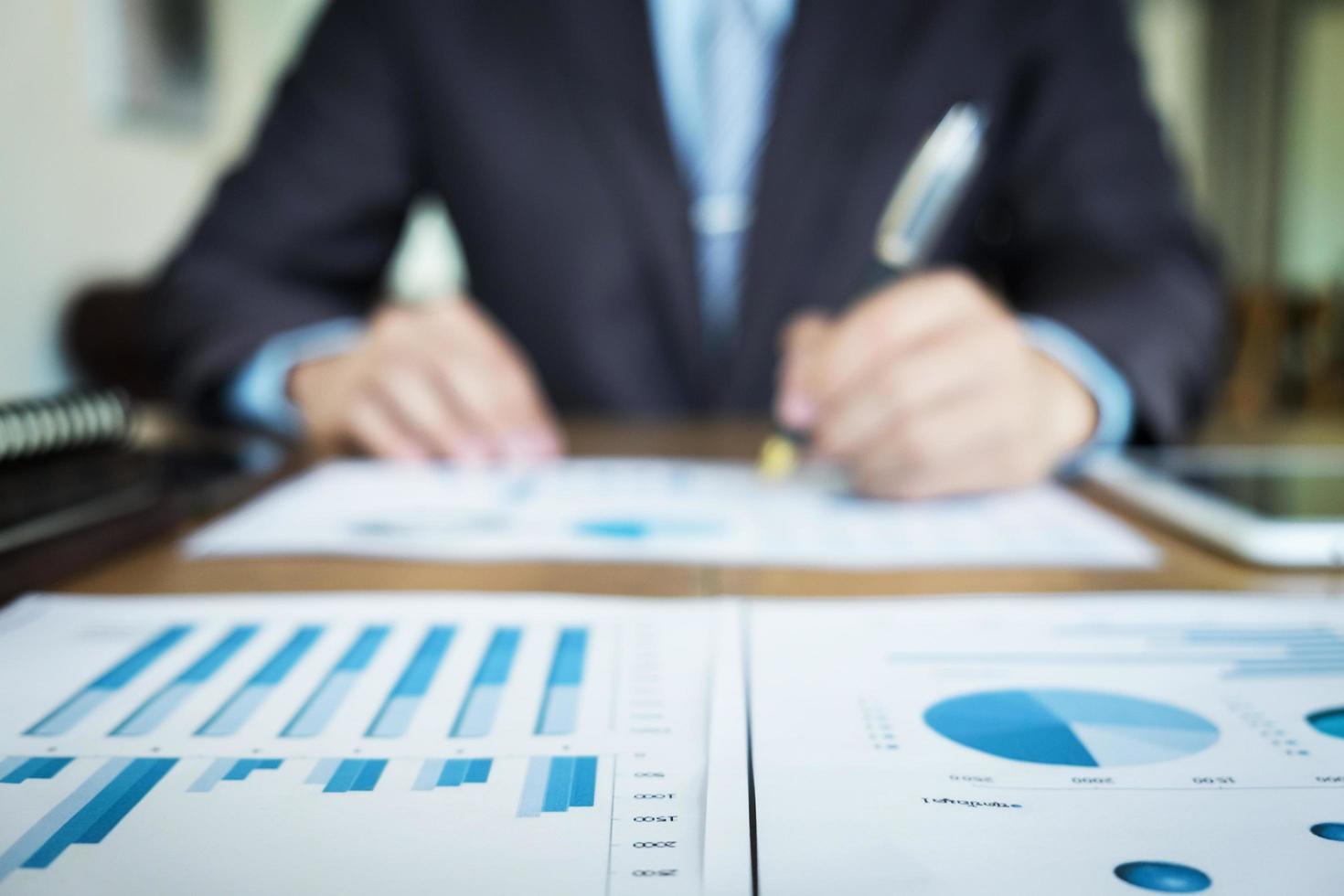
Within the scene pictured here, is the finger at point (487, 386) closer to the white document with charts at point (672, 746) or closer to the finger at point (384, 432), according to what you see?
the finger at point (384, 432)

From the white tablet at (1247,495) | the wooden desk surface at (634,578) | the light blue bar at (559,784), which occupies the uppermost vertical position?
the white tablet at (1247,495)

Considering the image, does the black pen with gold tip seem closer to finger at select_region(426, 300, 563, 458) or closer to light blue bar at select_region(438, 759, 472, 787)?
finger at select_region(426, 300, 563, 458)

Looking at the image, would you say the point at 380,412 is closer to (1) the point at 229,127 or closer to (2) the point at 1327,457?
(2) the point at 1327,457

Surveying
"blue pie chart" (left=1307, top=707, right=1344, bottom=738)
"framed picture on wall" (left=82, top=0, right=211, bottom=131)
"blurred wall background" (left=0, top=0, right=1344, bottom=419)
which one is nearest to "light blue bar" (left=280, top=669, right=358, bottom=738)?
"blue pie chart" (left=1307, top=707, right=1344, bottom=738)

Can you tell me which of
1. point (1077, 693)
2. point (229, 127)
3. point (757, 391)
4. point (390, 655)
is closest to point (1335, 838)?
point (1077, 693)

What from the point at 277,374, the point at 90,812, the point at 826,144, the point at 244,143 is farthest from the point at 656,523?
the point at 244,143

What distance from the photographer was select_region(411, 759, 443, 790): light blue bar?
21 centimetres

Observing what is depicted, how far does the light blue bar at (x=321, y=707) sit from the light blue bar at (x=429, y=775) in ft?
0.11

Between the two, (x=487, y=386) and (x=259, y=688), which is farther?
(x=487, y=386)

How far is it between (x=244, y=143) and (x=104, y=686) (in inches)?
107

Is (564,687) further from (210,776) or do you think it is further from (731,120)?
(731,120)

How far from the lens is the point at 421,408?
61 cm

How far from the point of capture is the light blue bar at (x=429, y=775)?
0.68ft

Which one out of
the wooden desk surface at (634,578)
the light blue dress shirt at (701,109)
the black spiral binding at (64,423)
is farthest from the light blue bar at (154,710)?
the light blue dress shirt at (701,109)
